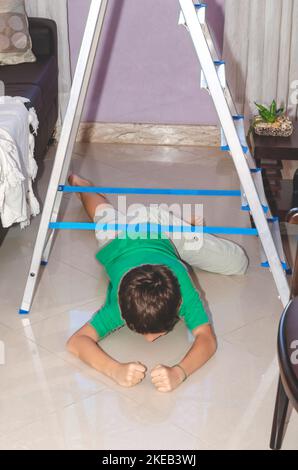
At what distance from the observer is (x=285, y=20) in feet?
14.0

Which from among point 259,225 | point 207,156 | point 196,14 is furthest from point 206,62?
point 207,156

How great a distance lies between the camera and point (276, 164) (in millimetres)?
3695

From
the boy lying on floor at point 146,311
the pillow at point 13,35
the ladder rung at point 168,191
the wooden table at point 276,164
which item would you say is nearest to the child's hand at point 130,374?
the boy lying on floor at point 146,311

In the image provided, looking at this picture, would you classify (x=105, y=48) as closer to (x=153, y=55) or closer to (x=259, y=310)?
(x=153, y=55)

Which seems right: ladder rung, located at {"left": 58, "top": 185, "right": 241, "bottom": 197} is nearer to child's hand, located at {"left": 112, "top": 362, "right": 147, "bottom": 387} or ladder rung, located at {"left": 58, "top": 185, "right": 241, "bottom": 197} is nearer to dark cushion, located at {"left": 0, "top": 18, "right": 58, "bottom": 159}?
child's hand, located at {"left": 112, "top": 362, "right": 147, "bottom": 387}

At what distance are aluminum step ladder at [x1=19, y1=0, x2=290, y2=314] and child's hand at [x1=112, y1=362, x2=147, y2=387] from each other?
55cm

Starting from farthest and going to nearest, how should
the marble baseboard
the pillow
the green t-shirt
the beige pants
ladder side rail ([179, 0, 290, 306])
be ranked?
1. the marble baseboard
2. the pillow
3. the beige pants
4. the green t-shirt
5. ladder side rail ([179, 0, 290, 306])

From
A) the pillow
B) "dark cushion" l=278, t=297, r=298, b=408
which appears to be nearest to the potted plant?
the pillow

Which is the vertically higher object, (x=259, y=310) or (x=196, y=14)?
(x=196, y=14)

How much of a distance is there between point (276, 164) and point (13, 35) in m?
1.54

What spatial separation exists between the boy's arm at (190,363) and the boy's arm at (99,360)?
A: 6 cm

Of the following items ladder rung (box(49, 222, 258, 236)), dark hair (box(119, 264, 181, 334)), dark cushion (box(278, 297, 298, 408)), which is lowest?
dark hair (box(119, 264, 181, 334))

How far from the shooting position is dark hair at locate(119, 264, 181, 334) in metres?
2.39

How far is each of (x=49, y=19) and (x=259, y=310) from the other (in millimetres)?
2307
